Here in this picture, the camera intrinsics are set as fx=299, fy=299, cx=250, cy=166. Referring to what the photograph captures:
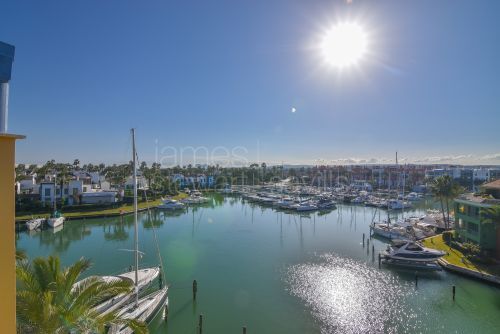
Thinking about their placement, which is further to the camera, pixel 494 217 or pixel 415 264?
pixel 415 264

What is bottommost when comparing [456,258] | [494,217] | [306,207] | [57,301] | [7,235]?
[456,258]

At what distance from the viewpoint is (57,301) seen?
8148 millimetres

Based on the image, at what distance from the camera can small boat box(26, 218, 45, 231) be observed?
44.3 meters

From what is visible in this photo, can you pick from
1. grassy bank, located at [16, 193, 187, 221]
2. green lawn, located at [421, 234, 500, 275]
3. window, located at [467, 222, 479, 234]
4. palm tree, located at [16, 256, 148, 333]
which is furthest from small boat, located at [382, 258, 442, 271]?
grassy bank, located at [16, 193, 187, 221]

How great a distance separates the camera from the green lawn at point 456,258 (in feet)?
83.6

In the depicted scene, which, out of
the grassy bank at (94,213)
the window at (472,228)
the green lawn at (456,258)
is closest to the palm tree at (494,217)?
the window at (472,228)

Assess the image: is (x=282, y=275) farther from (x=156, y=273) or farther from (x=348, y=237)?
(x=348, y=237)

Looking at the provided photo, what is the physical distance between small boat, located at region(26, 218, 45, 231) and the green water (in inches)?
41.1

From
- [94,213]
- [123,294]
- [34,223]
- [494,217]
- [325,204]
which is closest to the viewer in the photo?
[123,294]

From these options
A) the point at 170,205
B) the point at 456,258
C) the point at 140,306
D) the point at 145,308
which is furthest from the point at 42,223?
the point at 456,258

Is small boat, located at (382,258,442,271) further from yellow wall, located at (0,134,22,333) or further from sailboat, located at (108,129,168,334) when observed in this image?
yellow wall, located at (0,134,22,333)

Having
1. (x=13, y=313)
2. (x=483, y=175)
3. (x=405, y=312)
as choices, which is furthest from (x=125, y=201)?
(x=483, y=175)

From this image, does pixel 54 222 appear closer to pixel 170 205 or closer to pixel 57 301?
pixel 170 205

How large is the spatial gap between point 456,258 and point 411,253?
13.7 feet
